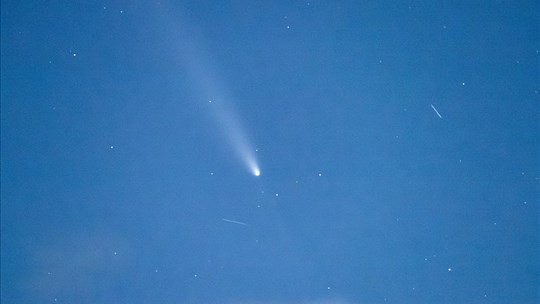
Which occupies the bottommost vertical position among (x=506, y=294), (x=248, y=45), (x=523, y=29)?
(x=506, y=294)

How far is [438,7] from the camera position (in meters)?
1.62

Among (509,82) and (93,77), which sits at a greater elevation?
(93,77)

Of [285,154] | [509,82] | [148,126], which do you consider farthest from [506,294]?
[148,126]

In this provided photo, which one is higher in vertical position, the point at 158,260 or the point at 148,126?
the point at 148,126

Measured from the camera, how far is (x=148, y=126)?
5.41ft

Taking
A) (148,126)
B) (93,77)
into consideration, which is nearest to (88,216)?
(148,126)

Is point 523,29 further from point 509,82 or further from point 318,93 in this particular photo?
point 318,93

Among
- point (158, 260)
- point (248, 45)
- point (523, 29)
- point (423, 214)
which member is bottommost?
point (423, 214)

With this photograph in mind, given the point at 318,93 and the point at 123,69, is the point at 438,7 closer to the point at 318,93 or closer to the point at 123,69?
the point at 318,93

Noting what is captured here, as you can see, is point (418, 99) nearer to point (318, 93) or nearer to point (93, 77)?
point (318, 93)

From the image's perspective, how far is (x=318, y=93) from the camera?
1.64 m

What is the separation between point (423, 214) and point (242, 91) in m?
0.88

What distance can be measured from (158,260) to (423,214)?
3.56ft

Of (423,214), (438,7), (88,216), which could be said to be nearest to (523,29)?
(438,7)
